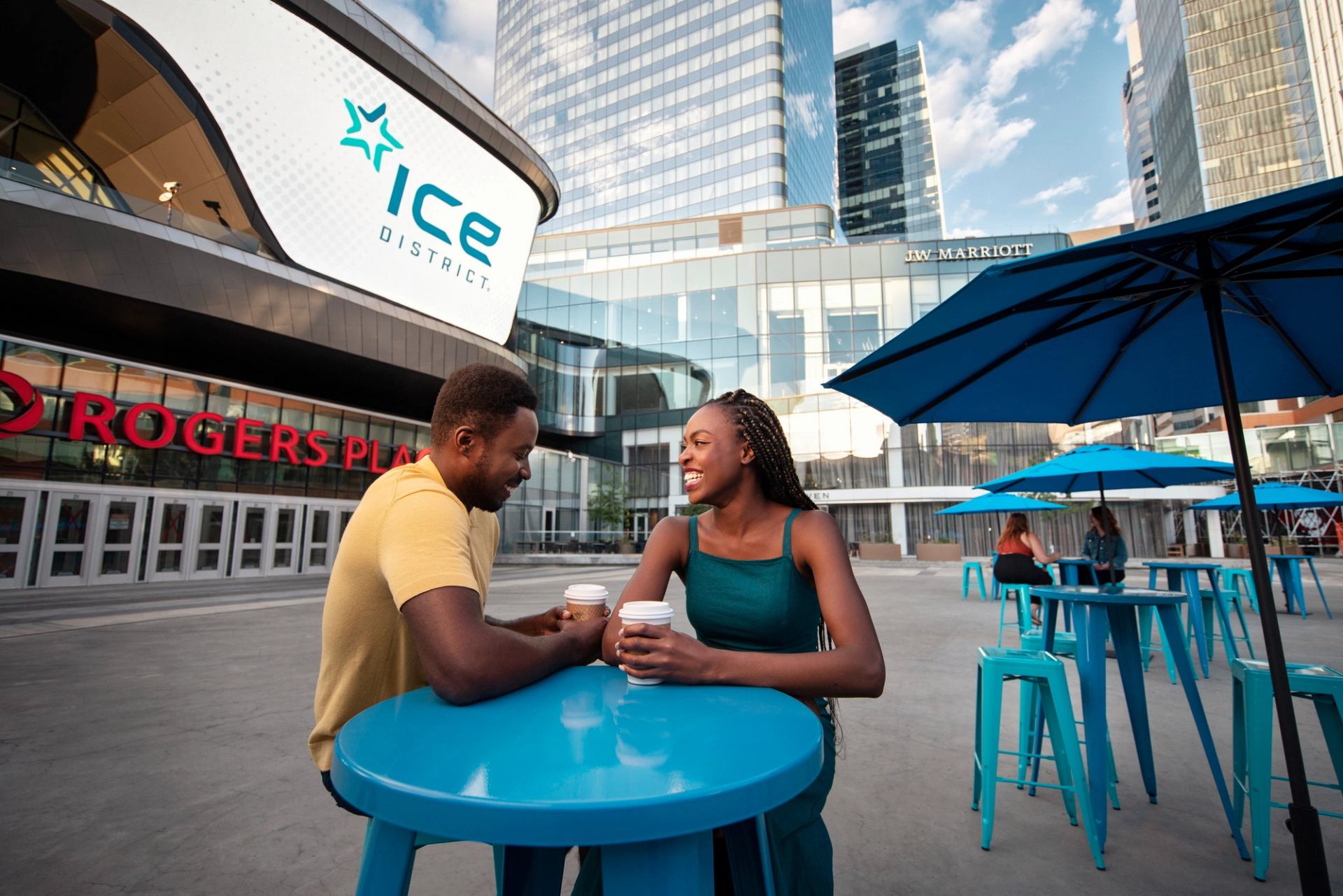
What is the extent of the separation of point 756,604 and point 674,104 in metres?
64.5

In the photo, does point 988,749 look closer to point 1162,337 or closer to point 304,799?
point 1162,337

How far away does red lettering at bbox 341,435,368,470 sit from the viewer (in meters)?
19.5

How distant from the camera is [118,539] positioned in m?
14.0

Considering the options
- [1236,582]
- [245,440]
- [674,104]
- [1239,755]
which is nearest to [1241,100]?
[674,104]

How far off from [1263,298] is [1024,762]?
2605 mm

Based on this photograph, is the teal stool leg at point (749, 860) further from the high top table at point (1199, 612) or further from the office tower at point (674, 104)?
the office tower at point (674, 104)

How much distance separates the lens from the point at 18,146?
15.5 m

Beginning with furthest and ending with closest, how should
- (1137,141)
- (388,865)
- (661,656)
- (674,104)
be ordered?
1. (1137,141)
2. (674,104)
3. (661,656)
4. (388,865)

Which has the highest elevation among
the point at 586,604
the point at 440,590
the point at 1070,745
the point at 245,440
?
the point at 245,440

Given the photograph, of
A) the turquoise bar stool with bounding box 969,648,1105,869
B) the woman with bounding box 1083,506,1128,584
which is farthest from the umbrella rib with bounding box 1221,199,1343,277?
the woman with bounding box 1083,506,1128,584

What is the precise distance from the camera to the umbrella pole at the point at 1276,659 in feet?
6.30

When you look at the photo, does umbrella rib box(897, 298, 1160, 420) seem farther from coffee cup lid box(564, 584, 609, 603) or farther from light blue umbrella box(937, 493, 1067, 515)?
light blue umbrella box(937, 493, 1067, 515)

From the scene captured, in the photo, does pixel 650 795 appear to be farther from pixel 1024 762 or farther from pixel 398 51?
pixel 398 51

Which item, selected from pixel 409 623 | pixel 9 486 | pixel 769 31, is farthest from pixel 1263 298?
pixel 769 31
